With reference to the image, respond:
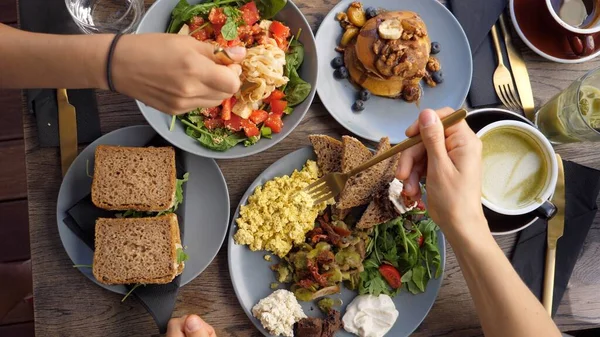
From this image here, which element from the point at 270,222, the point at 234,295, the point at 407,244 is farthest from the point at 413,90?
the point at 234,295

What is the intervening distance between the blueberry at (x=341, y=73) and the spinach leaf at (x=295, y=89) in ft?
0.52

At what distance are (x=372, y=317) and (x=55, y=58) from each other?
115 centimetres

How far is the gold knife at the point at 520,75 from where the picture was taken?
1708 mm

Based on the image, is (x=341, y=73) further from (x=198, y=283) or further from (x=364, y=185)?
(x=198, y=283)

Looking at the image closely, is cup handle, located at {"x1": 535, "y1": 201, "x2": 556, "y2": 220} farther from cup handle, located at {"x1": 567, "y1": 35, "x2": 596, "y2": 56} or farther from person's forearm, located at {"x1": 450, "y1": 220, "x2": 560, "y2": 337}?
cup handle, located at {"x1": 567, "y1": 35, "x2": 596, "y2": 56}

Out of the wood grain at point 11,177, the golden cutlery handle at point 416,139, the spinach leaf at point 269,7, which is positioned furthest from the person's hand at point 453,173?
the wood grain at point 11,177

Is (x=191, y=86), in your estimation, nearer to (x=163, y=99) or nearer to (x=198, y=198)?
(x=163, y=99)

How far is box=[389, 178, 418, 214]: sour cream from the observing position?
1.52 m

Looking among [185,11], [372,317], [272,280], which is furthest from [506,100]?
[185,11]

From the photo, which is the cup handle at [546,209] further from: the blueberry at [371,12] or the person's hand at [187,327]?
the person's hand at [187,327]

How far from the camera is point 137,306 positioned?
61.8 inches

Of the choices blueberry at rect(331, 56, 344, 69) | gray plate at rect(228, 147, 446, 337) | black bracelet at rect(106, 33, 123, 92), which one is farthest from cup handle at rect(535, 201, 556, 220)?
black bracelet at rect(106, 33, 123, 92)

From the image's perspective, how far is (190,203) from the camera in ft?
5.19

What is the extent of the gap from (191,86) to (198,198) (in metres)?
0.53
